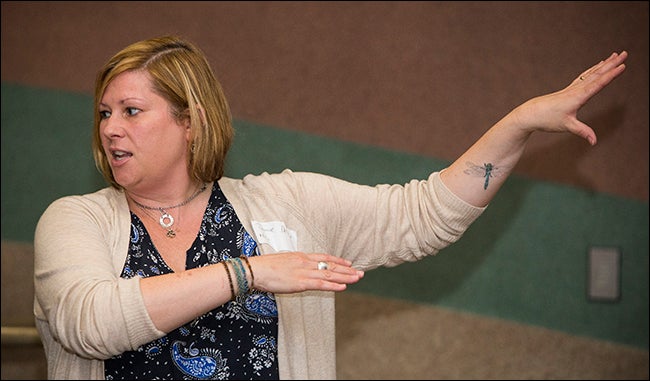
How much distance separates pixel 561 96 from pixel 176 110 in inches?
34.5

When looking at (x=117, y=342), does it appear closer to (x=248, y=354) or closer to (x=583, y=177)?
(x=248, y=354)

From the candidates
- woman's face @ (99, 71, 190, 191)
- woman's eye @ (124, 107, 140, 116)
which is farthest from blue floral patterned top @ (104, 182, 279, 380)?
woman's eye @ (124, 107, 140, 116)

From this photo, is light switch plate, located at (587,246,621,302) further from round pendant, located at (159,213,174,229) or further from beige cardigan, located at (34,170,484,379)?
round pendant, located at (159,213,174,229)

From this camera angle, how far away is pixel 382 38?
10.2 ft

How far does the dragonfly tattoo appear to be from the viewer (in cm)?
190

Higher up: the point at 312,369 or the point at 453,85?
the point at 453,85

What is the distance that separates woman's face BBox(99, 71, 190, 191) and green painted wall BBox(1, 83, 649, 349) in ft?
3.99

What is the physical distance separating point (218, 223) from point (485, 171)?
2.13 feet

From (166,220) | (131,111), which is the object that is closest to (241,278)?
(166,220)

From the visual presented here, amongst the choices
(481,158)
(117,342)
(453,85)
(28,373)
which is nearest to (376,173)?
(453,85)

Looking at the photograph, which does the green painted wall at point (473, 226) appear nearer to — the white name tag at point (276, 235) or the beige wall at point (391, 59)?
the beige wall at point (391, 59)

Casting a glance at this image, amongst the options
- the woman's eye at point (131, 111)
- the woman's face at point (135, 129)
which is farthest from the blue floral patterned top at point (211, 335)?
the woman's eye at point (131, 111)

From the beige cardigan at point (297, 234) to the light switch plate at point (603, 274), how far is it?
1401 millimetres

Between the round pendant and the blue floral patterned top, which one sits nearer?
the blue floral patterned top
